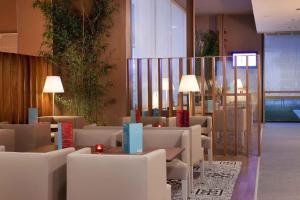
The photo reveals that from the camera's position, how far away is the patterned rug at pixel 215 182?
624cm

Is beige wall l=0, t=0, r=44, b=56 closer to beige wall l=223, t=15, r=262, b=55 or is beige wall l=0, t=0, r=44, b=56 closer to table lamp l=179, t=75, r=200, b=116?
table lamp l=179, t=75, r=200, b=116

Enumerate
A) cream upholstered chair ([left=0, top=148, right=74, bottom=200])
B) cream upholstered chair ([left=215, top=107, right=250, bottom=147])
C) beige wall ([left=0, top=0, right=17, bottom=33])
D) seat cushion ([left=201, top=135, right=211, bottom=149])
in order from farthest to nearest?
1. cream upholstered chair ([left=215, top=107, right=250, bottom=147])
2. beige wall ([left=0, top=0, right=17, bottom=33])
3. seat cushion ([left=201, top=135, right=211, bottom=149])
4. cream upholstered chair ([left=0, top=148, right=74, bottom=200])

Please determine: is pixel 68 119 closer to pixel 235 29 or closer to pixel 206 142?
pixel 206 142

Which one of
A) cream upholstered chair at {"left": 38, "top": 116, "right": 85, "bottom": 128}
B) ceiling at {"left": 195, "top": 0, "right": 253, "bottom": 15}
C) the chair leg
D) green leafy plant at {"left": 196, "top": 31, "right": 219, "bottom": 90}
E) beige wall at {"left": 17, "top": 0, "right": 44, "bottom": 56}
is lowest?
the chair leg

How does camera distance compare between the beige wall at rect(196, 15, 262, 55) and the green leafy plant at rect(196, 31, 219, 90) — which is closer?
the green leafy plant at rect(196, 31, 219, 90)

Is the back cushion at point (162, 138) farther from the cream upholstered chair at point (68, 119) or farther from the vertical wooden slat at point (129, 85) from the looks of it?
the vertical wooden slat at point (129, 85)

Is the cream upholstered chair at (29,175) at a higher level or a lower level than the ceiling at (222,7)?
lower

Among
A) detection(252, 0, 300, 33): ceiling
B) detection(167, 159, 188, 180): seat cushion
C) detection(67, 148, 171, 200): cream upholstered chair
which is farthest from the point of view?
detection(252, 0, 300, 33): ceiling

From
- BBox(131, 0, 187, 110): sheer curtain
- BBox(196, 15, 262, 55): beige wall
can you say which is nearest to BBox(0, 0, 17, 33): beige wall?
BBox(131, 0, 187, 110): sheer curtain

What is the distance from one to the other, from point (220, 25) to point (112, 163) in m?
15.2

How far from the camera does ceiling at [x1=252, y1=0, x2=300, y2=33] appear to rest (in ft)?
36.9

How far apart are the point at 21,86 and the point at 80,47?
4.73 ft

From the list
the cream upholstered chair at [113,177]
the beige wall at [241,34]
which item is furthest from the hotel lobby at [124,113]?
the beige wall at [241,34]

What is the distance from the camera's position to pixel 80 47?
9.59 m
